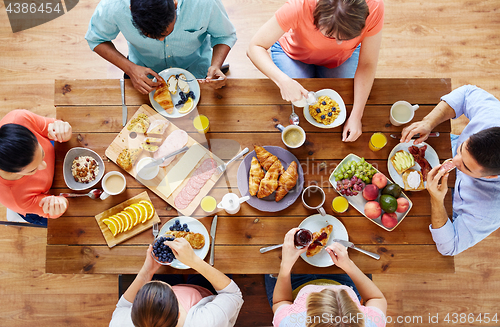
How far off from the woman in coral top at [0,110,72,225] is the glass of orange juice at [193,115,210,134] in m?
0.80

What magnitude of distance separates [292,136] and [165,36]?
3.18ft

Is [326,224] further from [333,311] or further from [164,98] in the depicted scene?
[164,98]

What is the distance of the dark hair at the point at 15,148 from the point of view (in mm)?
1658

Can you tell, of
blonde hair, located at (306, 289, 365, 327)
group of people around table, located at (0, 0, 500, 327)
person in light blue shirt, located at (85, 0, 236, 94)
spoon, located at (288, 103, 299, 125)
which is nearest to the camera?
blonde hair, located at (306, 289, 365, 327)

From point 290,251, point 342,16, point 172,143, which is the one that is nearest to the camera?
point 342,16

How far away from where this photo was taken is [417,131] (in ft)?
6.29

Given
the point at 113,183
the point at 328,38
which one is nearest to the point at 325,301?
the point at 113,183

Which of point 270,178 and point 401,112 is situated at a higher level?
point 401,112

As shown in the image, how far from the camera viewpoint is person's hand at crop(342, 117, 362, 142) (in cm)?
195

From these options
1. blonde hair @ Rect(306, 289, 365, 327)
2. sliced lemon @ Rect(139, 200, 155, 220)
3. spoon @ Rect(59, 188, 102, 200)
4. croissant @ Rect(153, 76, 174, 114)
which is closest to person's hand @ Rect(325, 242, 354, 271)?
blonde hair @ Rect(306, 289, 365, 327)

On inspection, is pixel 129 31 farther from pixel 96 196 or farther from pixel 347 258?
pixel 347 258

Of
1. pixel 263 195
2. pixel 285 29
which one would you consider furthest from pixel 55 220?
pixel 285 29

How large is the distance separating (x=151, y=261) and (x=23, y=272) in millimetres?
1959

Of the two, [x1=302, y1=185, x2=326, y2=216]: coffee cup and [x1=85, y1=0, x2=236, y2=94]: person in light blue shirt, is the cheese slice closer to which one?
[x1=85, y1=0, x2=236, y2=94]: person in light blue shirt
